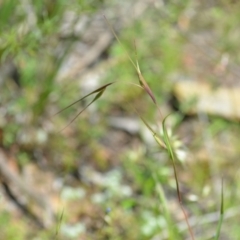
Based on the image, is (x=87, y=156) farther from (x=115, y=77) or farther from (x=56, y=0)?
(x=56, y=0)

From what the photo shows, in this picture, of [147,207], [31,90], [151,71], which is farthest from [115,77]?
[147,207]

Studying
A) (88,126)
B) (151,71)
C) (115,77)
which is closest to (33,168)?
(88,126)

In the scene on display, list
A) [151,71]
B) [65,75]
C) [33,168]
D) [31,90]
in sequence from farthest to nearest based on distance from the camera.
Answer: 1. [151,71]
2. [65,75]
3. [31,90]
4. [33,168]

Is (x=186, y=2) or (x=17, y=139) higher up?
(x=17, y=139)

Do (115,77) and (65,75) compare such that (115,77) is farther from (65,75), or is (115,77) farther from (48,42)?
(48,42)

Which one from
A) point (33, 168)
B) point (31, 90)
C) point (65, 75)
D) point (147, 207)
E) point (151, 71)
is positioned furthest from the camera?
point (151, 71)

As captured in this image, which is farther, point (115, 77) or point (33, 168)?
point (115, 77)

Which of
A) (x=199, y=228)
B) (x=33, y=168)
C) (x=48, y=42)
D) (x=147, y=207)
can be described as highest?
(x=48, y=42)
